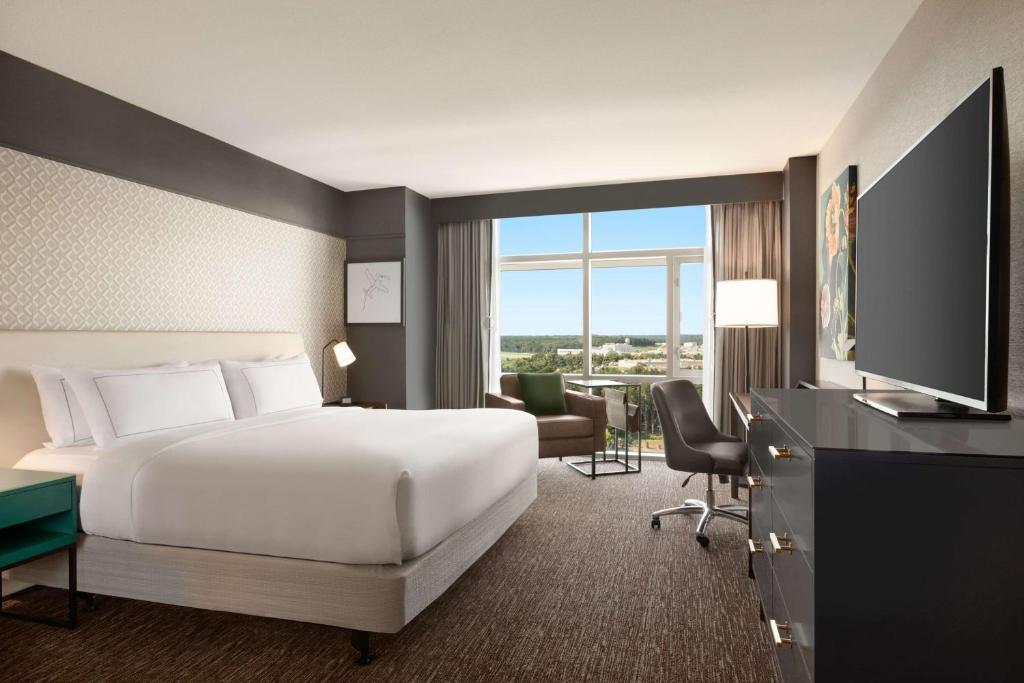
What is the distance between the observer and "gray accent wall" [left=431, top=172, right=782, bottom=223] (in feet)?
17.8

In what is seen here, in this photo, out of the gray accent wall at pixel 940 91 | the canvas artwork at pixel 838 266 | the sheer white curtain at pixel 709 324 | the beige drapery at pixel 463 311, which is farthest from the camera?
the beige drapery at pixel 463 311

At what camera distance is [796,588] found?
1.51 meters

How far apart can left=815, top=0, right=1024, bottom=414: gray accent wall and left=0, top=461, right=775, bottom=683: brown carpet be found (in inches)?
56.1

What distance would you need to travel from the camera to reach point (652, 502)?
4.36 m

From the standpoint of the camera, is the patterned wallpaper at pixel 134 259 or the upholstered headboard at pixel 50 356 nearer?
the upholstered headboard at pixel 50 356

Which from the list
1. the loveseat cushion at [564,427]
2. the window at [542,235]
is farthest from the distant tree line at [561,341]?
the loveseat cushion at [564,427]

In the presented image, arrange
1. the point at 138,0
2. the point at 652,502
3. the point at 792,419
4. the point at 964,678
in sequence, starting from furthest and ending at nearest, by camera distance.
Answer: the point at 652,502
the point at 138,0
the point at 792,419
the point at 964,678

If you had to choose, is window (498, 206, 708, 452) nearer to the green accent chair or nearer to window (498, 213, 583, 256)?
window (498, 213, 583, 256)

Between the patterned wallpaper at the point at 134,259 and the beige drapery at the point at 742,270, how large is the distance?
3768 millimetres

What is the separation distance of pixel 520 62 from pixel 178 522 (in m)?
2.71

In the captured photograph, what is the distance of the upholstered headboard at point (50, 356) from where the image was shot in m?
2.95

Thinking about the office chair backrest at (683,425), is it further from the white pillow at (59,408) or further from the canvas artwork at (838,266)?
the white pillow at (59,408)

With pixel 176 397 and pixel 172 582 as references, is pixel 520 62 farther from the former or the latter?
pixel 172 582

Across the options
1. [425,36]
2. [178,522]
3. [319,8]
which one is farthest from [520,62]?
[178,522]
